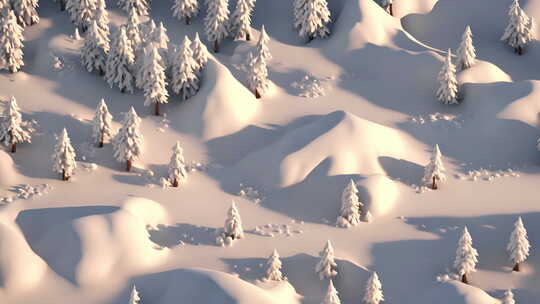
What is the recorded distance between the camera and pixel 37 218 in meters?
72.4

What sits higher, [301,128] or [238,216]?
[301,128]

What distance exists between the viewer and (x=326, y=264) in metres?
68.7

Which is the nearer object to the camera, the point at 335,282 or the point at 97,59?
the point at 335,282

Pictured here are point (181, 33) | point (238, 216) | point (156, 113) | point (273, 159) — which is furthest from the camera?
point (181, 33)

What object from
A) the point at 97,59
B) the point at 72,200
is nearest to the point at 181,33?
the point at 97,59

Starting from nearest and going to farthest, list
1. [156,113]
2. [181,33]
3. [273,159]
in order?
[273,159] < [156,113] < [181,33]

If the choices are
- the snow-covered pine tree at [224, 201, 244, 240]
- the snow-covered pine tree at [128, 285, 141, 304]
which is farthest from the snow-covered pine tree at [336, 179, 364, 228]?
the snow-covered pine tree at [128, 285, 141, 304]

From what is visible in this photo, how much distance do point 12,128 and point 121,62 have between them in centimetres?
1315

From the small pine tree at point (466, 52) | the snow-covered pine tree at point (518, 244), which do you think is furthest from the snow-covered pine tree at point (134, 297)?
the small pine tree at point (466, 52)

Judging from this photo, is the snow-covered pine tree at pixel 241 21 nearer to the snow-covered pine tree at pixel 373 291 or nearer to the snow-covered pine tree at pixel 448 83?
the snow-covered pine tree at pixel 448 83

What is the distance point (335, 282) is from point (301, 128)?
18073 millimetres

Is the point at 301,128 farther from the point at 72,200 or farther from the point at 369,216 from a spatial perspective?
the point at 72,200

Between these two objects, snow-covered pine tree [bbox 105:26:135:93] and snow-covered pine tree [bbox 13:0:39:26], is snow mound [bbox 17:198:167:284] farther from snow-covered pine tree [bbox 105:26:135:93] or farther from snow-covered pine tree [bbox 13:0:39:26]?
snow-covered pine tree [bbox 13:0:39:26]

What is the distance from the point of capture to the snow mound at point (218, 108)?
275 ft
